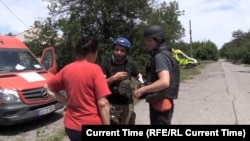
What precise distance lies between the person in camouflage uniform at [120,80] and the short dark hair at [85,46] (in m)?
0.96

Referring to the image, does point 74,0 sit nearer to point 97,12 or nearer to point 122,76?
point 97,12

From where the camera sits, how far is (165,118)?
3723mm

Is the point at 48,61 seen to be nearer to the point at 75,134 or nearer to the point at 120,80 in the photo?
the point at 120,80

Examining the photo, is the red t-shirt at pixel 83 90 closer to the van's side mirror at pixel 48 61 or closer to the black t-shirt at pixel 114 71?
the black t-shirt at pixel 114 71

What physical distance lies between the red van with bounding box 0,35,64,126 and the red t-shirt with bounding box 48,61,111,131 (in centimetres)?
446

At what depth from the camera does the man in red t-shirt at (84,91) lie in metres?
3.21

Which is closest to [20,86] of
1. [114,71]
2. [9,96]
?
[9,96]

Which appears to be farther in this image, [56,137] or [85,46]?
[56,137]

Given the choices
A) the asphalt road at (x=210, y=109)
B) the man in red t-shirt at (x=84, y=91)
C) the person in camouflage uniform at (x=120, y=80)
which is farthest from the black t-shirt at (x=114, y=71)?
the asphalt road at (x=210, y=109)

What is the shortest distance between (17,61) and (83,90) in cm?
606

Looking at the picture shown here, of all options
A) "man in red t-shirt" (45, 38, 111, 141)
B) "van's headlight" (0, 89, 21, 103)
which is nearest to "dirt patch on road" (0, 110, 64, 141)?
"van's headlight" (0, 89, 21, 103)

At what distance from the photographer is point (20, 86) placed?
7.65m

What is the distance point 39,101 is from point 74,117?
4.83 metres

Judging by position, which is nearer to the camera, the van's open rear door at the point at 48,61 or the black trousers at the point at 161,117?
the black trousers at the point at 161,117
